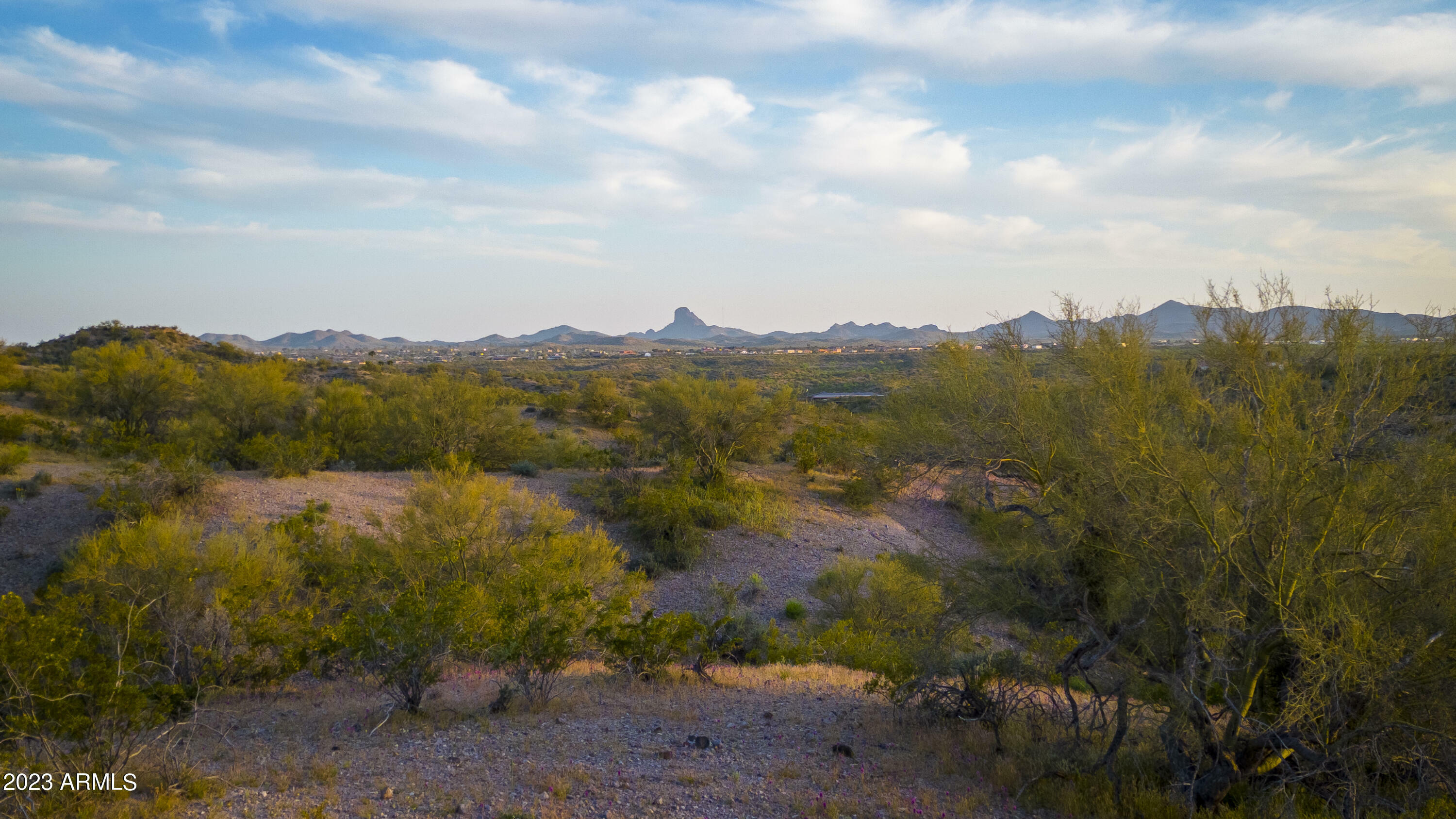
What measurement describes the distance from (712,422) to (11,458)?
643 inches

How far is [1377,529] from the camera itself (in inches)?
209

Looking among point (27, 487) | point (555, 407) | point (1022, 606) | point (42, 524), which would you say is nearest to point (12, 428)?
point (27, 487)

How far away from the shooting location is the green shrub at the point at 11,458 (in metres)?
15.7

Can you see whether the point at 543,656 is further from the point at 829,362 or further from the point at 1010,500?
the point at 829,362

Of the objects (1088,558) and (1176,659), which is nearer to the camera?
(1176,659)

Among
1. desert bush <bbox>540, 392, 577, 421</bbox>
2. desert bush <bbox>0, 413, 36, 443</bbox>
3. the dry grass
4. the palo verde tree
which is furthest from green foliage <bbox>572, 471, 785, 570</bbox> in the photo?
desert bush <bbox>540, 392, 577, 421</bbox>

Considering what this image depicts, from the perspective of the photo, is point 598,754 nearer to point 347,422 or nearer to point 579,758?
point 579,758

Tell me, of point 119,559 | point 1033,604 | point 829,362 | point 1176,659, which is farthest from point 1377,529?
point 829,362

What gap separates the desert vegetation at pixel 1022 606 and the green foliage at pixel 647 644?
0.17 feet

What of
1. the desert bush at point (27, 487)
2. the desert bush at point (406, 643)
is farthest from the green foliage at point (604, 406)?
the desert bush at point (406, 643)

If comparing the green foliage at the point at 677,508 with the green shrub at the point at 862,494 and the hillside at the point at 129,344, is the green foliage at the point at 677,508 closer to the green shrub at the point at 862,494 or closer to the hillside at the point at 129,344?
the green shrub at the point at 862,494

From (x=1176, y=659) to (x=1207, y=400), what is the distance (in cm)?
227

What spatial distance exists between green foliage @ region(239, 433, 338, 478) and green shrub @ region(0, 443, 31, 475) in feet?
13.5

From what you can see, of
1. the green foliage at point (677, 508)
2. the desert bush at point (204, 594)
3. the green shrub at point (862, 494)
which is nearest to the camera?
the desert bush at point (204, 594)
